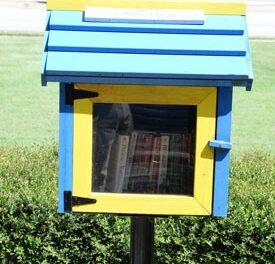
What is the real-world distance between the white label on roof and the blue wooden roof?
0.7 inches

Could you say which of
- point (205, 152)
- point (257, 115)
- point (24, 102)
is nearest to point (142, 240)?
point (205, 152)

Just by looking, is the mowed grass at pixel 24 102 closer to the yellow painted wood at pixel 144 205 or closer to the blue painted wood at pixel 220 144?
the yellow painted wood at pixel 144 205

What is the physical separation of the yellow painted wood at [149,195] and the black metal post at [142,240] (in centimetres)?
19

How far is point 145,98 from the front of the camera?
8.16 feet

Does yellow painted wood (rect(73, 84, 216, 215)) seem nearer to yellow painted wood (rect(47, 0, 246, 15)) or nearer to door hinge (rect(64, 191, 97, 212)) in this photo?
door hinge (rect(64, 191, 97, 212))

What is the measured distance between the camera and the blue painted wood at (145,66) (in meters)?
2.40

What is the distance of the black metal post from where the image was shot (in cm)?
271

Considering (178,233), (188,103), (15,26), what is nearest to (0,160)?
(178,233)

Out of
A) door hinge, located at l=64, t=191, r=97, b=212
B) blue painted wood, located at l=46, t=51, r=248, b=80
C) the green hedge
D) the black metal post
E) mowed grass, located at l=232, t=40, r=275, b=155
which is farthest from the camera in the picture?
mowed grass, located at l=232, t=40, r=275, b=155

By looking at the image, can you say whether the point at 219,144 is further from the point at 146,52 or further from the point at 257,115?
the point at 257,115

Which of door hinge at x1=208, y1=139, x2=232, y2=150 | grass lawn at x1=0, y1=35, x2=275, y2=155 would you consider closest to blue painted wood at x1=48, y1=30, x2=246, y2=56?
door hinge at x1=208, y1=139, x2=232, y2=150

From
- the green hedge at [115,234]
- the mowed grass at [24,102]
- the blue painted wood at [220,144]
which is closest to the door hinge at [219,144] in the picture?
the blue painted wood at [220,144]

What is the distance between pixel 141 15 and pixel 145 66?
19 cm

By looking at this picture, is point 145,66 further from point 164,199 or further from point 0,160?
point 0,160
